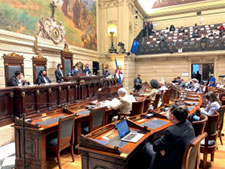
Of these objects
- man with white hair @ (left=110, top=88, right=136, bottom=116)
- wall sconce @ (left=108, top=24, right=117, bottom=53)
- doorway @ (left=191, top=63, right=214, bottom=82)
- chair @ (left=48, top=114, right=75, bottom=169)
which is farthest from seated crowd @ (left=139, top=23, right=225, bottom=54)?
chair @ (left=48, top=114, right=75, bottom=169)

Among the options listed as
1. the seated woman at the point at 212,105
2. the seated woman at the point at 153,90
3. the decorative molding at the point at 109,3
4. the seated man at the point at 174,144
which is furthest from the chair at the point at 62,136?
the decorative molding at the point at 109,3

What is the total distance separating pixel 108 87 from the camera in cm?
975

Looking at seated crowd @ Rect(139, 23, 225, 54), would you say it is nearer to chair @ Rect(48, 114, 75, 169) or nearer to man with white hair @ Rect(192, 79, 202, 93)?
man with white hair @ Rect(192, 79, 202, 93)

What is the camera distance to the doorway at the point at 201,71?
15.0 m

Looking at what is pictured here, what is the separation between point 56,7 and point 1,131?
296 inches

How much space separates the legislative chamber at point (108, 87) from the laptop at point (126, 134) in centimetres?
1

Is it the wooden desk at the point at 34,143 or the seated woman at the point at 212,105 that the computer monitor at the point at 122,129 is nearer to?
the wooden desk at the point at 34,143

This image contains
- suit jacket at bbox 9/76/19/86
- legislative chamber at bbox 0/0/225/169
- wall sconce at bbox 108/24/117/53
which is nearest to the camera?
legislative chamber at bbox 0/0/225/169

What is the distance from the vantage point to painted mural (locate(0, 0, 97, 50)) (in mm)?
6879

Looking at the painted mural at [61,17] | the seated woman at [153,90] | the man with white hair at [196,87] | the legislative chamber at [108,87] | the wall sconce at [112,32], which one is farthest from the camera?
the wall sconce at [112,32]

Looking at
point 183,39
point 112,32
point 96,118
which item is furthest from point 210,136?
point 183,39

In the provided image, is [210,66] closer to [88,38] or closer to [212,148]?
[88,38]

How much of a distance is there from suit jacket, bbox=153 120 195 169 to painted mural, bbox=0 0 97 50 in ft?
23.7

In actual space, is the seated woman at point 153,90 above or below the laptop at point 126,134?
above
